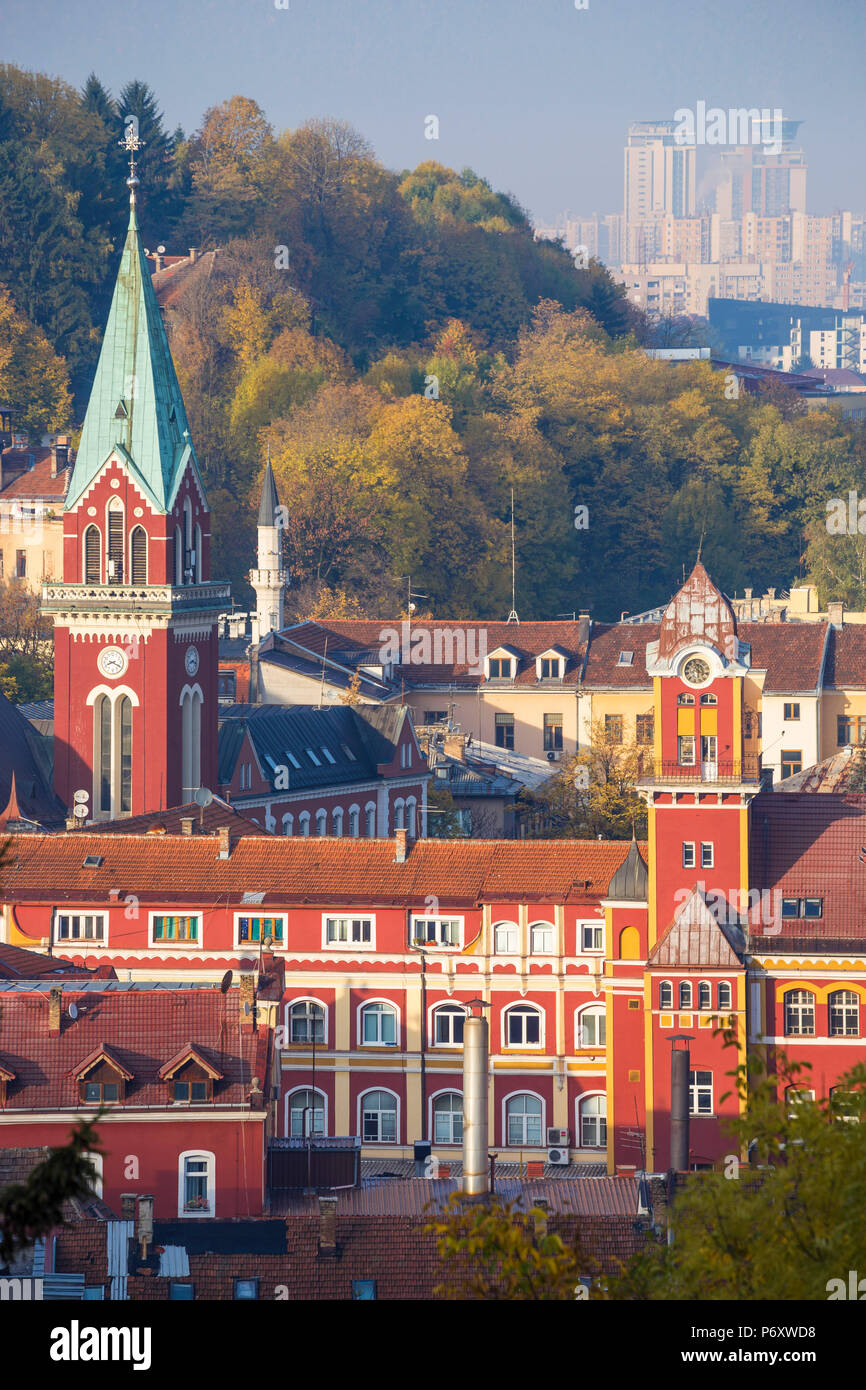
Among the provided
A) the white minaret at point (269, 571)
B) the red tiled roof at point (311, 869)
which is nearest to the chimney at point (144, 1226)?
the red tiled roof at point (311, 869)

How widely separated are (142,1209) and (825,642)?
54605 millimetres

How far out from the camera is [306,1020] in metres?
52.2

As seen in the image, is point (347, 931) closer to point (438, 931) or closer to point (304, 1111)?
point (438, 931)

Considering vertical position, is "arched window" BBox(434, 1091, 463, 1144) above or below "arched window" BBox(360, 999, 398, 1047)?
below

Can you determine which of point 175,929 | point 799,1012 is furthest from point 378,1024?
point 799,1012

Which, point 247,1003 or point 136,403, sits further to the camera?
point 136,403

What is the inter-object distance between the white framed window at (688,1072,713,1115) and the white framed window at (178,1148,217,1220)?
37.0 ft

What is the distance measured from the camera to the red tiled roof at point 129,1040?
40938 mm

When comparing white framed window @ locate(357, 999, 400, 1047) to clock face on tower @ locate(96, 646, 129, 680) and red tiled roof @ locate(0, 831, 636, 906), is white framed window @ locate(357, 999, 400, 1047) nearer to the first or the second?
red tiled roof @ locate(0, 831, 636, 906)

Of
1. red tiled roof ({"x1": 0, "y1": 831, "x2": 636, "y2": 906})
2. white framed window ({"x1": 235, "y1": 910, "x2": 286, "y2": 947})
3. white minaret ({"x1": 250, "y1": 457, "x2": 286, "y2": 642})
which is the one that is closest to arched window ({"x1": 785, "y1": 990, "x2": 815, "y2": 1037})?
red tiled roof ({"x1": 0, "y1": 831, "x2": 636, "y2": 906})

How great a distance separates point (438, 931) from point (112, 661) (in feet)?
51.2

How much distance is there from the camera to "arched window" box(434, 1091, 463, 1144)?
51.4 metres

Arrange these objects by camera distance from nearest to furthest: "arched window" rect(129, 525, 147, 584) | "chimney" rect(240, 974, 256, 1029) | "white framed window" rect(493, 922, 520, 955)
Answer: "chimney" rect(240, 974, 256, 1029) < "white framed window" rect(493, 922, 520, 955) < "arched window" rect(129, 525, 147, 584)

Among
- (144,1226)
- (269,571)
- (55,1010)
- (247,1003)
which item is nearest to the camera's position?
(144,1226)
